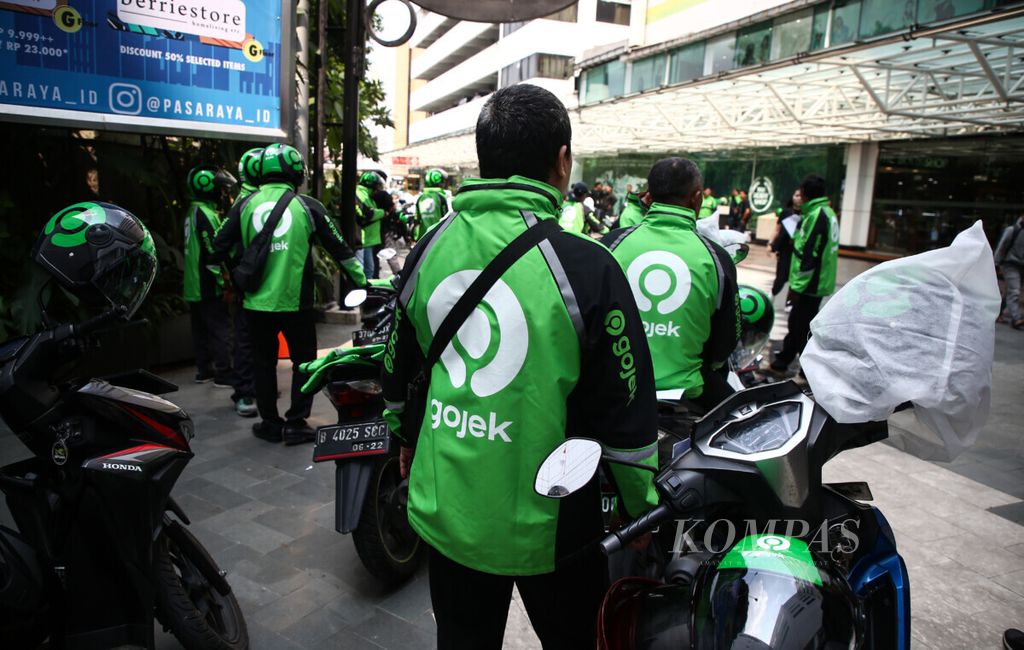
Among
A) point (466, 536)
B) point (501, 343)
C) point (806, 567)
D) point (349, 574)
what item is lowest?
point (349, 574)

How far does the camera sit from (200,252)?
229 inches

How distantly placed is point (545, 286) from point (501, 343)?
163 mm

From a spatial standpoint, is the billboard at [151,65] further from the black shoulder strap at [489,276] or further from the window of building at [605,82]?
the window of building at [605,82]

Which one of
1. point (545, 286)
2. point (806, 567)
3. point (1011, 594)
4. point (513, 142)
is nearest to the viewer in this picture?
point (806, 567)

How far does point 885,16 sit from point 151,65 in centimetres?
1202

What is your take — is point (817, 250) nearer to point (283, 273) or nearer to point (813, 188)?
point (813, 188)

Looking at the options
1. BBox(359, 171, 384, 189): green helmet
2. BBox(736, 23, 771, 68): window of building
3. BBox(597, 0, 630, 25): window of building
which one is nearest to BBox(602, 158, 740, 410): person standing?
BBox(359, 171, 384, 189): green helmet

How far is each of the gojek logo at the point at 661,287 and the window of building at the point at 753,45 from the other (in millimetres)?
13629

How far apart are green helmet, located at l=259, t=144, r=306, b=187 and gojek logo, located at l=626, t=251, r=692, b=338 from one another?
9.19 feet

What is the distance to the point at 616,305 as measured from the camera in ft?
5.45

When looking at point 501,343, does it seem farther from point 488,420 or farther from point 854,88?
point 854,88

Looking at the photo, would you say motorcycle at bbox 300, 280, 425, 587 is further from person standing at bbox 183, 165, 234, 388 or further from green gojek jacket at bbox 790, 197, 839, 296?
green gojek jacket at bbox 790, 197, 839, 296

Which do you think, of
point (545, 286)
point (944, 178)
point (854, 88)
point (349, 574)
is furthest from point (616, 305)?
point (944, 178)

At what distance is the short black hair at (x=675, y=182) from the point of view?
330 cm
